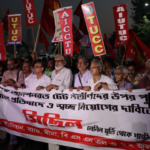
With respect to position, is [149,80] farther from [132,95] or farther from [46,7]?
[46,7]

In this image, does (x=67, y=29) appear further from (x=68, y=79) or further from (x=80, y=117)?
(x=80, y=117)

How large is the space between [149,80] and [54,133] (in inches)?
79.0

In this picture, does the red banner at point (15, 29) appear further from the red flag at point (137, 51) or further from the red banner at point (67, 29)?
the red flag at point (137, 51)

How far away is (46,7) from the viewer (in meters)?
8.07

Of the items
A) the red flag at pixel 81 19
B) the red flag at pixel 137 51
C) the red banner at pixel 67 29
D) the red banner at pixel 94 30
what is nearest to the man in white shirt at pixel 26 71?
the red banner at pixel 67 29

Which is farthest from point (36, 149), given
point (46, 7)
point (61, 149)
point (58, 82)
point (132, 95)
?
point (46, 7)

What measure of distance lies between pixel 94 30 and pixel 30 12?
132 inches

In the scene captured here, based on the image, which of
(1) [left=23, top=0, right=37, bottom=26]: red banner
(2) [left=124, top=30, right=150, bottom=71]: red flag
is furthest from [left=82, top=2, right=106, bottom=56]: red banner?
(1) [left=23, top=0, right=37, bottom=26]: red banner

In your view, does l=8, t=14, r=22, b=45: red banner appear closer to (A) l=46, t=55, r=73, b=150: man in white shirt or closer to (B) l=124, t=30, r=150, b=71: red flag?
(A) l=46, t=55, r=73, b=150: man in white shirt

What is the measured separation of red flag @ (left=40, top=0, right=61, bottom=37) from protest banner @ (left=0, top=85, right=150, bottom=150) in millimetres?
4746

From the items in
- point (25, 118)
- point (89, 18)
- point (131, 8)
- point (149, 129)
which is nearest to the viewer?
point (149, 129)

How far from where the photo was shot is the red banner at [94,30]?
17.1ft

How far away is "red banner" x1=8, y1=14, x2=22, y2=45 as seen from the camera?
782cm

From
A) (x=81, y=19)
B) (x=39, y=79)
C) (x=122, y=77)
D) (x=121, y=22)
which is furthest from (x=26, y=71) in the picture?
(x=81, y=19)
